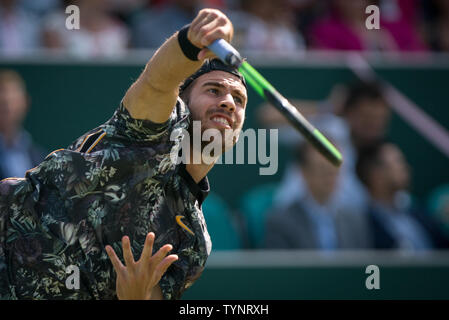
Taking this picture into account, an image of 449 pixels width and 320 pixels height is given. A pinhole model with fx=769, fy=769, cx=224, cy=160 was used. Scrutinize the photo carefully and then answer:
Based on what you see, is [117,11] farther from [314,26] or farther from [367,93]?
[367,93]

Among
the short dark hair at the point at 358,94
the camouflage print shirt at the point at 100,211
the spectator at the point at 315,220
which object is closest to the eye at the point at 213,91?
the camouflage print shirt at the point at 100,211

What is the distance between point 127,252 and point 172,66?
67 cm

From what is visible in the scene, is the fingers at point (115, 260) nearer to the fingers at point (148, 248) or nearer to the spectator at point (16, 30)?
the fingers at point (148, 248)

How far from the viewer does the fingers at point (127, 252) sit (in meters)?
2.62

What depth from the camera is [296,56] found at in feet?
21.7

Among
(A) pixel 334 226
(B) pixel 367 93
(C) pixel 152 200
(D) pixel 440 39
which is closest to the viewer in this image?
(C) pixel 152 200

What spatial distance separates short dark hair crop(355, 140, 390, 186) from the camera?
19.4ft

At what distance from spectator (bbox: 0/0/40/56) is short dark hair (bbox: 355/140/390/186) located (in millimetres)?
2790

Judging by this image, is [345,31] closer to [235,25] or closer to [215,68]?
[235,25]

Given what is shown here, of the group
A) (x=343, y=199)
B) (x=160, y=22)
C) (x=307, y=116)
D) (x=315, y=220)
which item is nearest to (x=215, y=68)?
(x=315, y=220)

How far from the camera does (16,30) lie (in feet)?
21.0

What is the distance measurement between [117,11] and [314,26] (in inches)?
71.8

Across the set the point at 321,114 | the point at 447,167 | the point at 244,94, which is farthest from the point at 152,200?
the point at 447,167

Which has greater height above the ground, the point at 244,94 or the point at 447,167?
the point at 447,167
